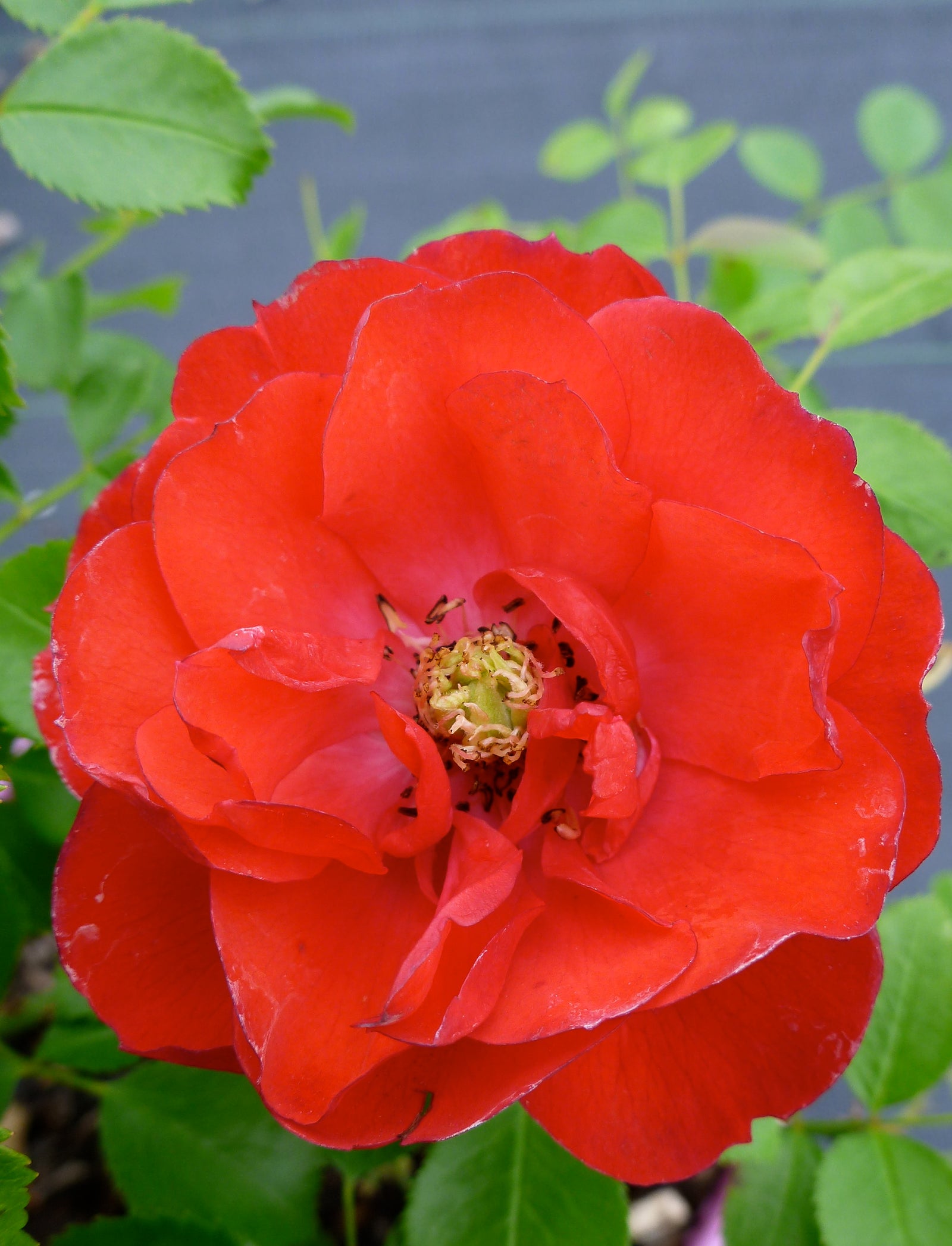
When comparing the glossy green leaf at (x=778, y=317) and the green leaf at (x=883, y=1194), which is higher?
the glossy green leaf at (x=778, y=317)

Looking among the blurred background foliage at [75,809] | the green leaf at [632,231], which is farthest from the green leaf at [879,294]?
the green leaf at [632,231]

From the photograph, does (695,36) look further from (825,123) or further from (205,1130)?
(205,1130)

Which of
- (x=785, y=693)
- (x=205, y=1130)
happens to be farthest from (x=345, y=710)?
(x=205, y=1130)

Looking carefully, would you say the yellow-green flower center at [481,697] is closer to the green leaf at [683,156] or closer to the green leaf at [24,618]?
the green leaf at [24,618]

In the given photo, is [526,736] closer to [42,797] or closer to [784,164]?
[42,797]

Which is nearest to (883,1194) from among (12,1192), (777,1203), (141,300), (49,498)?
(777,1203)

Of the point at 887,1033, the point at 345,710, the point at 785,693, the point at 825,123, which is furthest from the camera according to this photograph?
the point at 825,123

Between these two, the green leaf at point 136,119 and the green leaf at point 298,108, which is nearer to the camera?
the green leaf at point 136,119

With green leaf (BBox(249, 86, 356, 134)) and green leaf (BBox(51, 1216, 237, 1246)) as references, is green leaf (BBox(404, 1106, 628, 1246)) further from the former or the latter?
green leaf (BBox(249, 86, 356, 134))
